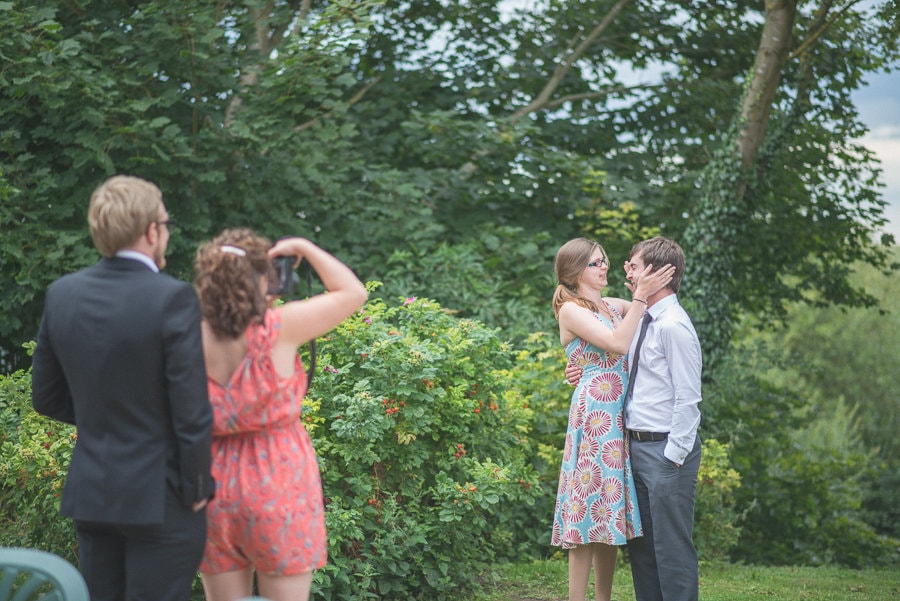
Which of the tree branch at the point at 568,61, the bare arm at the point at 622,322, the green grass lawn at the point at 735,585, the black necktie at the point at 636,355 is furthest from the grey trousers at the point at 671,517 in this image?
the tree branch at the point at 568,61

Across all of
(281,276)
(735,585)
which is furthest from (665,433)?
(735,585)

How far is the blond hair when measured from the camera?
2510 millimetres

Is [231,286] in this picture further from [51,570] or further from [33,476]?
[33,476]

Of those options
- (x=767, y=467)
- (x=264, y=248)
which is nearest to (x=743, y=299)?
(x=767, y=467)

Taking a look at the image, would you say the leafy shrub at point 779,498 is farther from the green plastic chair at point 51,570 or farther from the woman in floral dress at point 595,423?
the green plastic chair at point 51,570

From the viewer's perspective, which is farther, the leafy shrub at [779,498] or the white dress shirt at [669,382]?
the leafy shrub at [779,498]

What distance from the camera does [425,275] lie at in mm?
8883

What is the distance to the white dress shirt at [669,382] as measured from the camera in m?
3.96

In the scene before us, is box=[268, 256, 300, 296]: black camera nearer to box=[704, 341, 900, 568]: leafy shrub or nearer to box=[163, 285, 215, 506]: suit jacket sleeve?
box=[163, 285, 215, 506]: suit jacket sleeve

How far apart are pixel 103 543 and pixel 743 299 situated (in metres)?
10.9

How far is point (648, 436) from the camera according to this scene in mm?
4086

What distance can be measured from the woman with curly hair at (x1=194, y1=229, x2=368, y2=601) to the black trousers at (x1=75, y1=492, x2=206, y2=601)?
14 cm

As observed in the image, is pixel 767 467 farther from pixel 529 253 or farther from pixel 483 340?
pixel 483 340

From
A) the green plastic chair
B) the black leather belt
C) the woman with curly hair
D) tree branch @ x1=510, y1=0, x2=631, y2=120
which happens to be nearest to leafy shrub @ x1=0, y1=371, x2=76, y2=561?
the woman with curly hair
